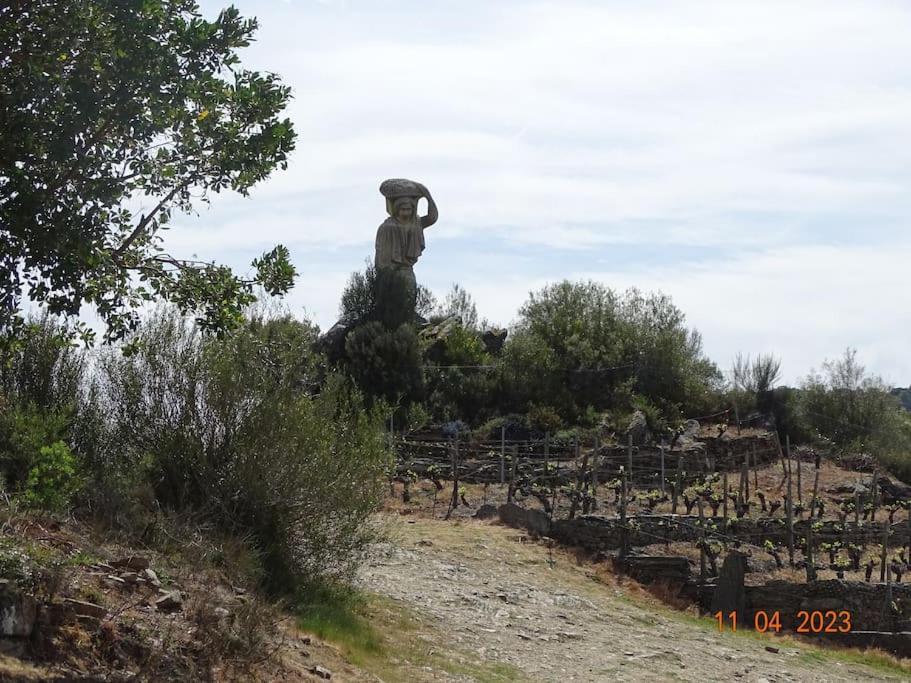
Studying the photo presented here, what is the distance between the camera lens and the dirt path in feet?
53.9

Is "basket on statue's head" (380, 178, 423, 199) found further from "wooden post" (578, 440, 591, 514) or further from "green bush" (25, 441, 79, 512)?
"green bush" (25, 441, 79, 512)

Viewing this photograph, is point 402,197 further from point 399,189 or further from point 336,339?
point 336,339

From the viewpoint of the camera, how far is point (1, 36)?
36.3 feet

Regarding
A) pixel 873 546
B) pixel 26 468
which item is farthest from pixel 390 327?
pixel 26 468

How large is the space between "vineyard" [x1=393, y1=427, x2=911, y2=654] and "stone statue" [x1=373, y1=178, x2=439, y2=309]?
34.2 ft

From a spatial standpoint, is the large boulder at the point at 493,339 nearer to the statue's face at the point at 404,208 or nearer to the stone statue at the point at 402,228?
the stone statue at the point at 402,228

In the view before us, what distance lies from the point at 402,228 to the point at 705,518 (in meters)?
22.8

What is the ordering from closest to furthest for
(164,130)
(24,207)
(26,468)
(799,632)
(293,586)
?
(24,207) → (164,130) → (26,468) → (293,586) → (799,632)

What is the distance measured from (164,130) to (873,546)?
18.8 m

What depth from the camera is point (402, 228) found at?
45281 mm

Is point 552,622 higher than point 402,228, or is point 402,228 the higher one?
point 402,228

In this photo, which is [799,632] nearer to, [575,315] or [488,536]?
[488,536]

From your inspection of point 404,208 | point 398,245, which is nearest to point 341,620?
point 398,245

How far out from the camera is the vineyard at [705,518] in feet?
67.5
